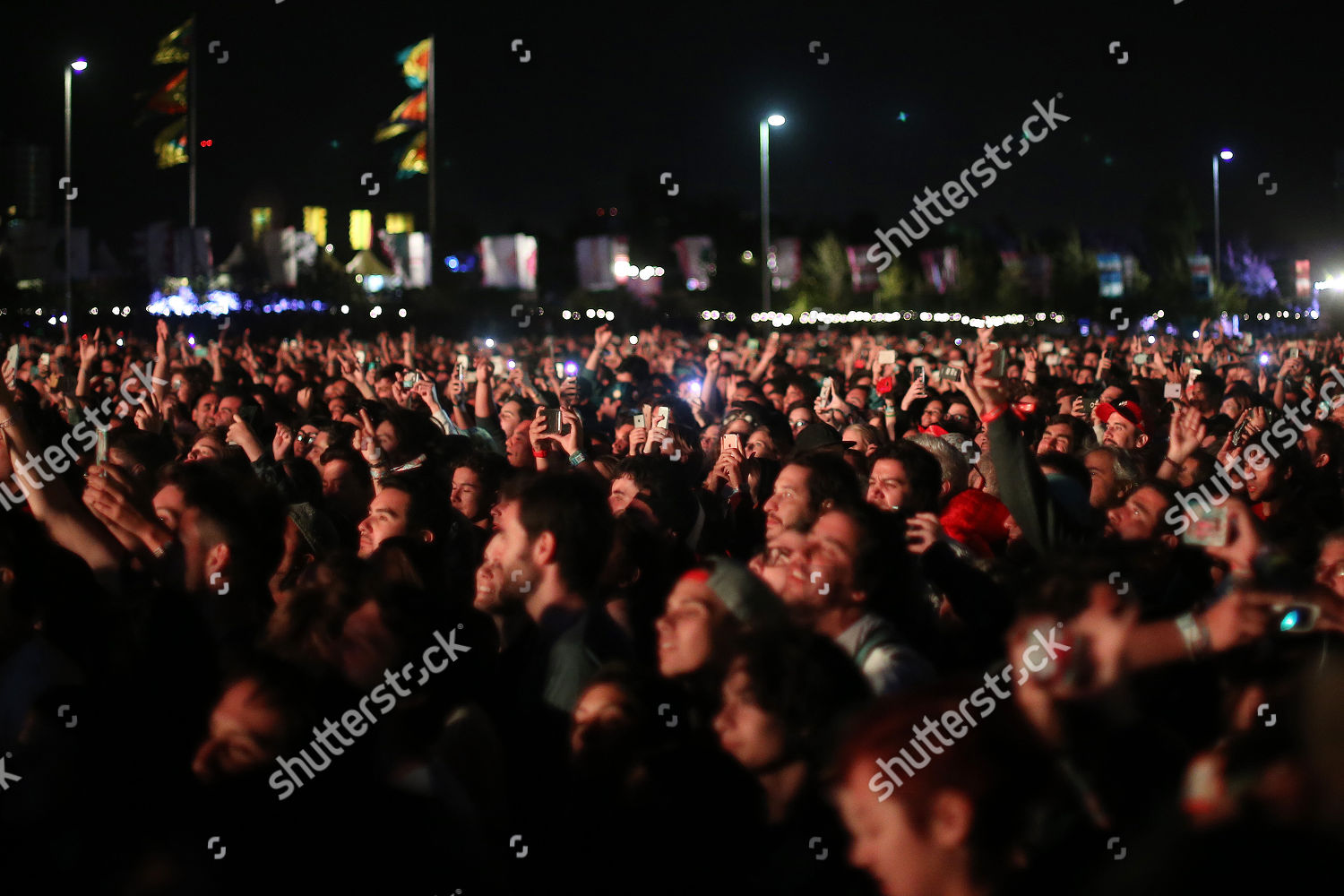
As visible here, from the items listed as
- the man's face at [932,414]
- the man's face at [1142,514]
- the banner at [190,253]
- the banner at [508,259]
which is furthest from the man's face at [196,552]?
the banner at [508,259]

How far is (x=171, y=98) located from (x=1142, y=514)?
32412 millimetres

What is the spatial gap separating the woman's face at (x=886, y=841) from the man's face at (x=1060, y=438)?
553cm

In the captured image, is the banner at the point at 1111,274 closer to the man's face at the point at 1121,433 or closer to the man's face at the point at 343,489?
the man's face at the point at 1121,433

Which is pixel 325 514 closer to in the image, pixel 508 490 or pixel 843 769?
pixel 508 490

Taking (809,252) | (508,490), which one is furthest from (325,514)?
(809,252)

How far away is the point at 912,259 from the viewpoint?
3903 inches

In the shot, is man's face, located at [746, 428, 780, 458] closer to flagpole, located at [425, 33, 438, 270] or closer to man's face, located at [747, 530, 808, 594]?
man's face, located at [747, 530, 808, 594]

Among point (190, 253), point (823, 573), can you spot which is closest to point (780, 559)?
point (823, 573)

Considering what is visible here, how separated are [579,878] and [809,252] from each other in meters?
92.8

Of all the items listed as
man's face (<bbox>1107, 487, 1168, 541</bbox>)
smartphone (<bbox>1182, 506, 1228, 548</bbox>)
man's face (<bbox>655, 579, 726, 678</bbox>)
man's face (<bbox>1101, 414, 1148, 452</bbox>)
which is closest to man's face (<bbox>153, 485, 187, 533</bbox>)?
man's face (<bbox>655, 579, 726, 678</bbox>)

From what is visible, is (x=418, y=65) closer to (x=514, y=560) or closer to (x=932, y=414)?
(x=932, y=414)

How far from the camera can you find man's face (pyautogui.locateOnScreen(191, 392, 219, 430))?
31.8ft

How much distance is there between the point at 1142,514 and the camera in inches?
214

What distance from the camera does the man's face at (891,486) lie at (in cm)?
552
